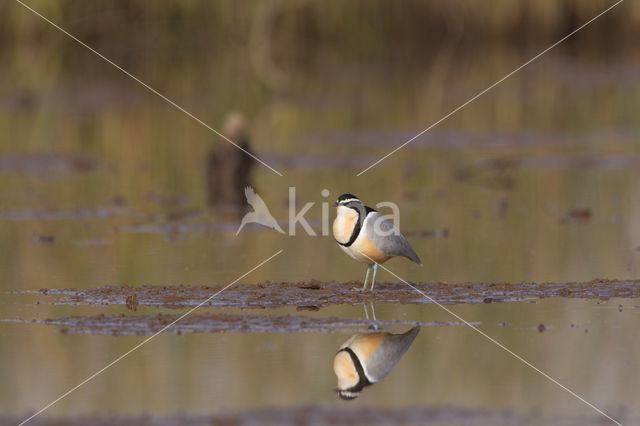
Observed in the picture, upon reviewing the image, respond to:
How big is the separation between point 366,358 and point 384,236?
171 centimetres

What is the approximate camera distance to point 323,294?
896 centimetres

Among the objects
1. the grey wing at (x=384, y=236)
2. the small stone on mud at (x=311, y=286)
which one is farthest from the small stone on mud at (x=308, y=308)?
the grey wing at (x=384, y=236)

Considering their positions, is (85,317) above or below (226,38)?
below

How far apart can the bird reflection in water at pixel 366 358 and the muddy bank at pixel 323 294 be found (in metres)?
1.03

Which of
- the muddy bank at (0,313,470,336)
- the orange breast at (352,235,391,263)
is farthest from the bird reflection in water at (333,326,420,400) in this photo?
the orange breast at (352,235,391,263)

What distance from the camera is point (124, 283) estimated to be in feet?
32.3

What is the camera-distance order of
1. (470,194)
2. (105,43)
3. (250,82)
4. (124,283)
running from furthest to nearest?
(105,43) < (250,82) < (470,194) < (124,283)

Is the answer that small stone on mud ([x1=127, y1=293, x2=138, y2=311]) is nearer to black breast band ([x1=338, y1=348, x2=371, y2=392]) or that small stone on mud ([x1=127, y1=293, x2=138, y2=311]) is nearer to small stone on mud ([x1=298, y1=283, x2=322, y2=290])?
small stone on mud ([x1=298, y1=283, x2=322, y2=290])

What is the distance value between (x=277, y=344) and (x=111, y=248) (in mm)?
4495

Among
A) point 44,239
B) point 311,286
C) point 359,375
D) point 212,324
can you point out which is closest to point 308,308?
point 311,286

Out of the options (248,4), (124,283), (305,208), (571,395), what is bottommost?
(571,395)

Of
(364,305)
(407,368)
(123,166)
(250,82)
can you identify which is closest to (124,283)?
(364,305)

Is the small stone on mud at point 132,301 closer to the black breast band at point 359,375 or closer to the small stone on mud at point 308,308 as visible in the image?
the small stone on mud at point 308,308

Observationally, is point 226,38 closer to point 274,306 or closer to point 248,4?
point 248,4
